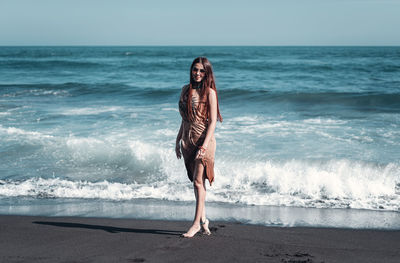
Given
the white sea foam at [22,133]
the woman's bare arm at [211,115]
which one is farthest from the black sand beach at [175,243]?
the white sea foam at [22,133]

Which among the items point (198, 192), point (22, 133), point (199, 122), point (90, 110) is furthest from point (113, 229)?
point (90, 110)

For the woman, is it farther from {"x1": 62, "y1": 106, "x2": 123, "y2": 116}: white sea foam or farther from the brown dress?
{"x1": 62, "y1": 106, "x2": 123, "y2": 116}: white sea foam

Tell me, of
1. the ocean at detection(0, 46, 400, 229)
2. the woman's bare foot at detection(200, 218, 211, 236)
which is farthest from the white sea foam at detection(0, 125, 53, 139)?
the woman's bare foot at detection(200, 218, 211, 236)

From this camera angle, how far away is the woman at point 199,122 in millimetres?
3717

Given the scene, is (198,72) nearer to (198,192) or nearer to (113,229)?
(198,192)

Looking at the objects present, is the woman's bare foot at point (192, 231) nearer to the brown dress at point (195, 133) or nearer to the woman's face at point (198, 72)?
the brown dress at point (195, 133)

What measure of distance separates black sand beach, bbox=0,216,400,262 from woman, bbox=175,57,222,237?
0.37m

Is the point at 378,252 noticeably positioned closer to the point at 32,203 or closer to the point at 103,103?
the point at 32,203

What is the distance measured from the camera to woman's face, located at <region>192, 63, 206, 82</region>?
3.69 metres

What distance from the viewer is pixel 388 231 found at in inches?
172

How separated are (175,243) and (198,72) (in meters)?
1.69

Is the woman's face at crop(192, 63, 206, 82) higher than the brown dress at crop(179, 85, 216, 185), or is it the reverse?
the woman's face at crop(192, 63, 206, 82)

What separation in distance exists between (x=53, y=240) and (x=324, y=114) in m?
10.5

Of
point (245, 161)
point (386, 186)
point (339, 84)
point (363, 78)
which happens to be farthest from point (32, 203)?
point (363, 78)
